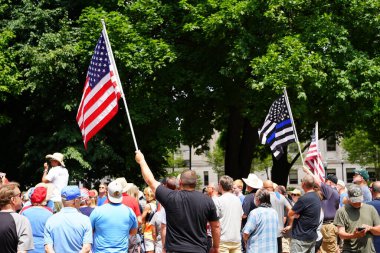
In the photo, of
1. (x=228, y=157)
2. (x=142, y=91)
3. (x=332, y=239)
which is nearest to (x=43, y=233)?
(x=332, y=239)

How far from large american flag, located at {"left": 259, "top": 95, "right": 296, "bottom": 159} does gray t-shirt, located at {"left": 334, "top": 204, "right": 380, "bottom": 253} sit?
7.30m

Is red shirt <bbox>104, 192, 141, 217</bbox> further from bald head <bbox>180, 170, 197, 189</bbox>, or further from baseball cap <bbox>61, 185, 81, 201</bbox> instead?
bald head <bbox>180, 170, 197, 189</bbox>

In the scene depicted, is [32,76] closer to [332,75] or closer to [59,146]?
[59,146]

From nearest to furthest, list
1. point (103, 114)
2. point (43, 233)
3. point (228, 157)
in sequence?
point (43, 233) < point (103, 114) < point (228, 157)

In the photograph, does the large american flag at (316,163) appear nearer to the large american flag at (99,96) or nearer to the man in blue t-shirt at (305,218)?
the man in blue t-shirt at (305,218)

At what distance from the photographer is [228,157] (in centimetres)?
2911

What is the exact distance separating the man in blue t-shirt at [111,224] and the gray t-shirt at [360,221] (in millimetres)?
2875

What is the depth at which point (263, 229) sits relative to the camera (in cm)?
943

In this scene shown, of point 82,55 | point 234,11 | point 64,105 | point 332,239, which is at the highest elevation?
point 234,11

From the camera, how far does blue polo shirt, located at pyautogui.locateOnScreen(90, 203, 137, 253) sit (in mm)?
8008

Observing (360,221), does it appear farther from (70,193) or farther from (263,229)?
(70,193)

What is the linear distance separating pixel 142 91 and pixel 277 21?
19.5ft

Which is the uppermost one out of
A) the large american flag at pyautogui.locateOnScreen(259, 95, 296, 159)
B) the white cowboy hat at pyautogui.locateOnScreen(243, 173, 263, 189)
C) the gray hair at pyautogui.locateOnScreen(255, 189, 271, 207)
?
the large american flag at pyautogui.locateOnScreen(259, 95, 296, 159)

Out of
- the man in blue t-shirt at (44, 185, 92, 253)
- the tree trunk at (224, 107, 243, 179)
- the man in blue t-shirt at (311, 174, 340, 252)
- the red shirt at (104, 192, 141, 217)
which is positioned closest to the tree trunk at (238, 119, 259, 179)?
the tree trunk at (224, 107, 243, 179)
